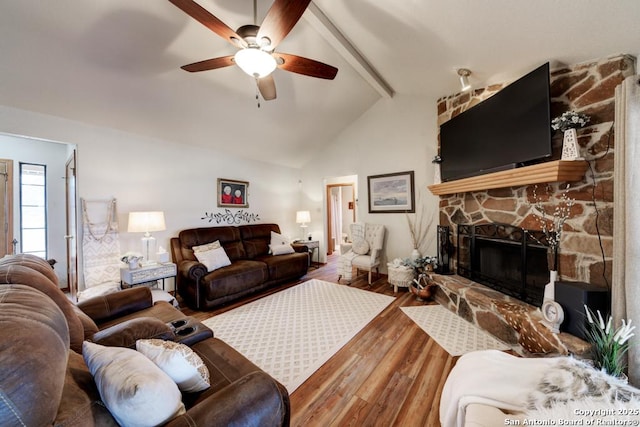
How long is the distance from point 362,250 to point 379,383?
8.66 feet

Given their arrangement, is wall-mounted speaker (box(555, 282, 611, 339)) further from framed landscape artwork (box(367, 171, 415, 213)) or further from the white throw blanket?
framed landscape artwork (box(367, 171, 415, 213))

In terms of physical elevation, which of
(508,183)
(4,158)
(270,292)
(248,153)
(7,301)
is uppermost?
(248,153)

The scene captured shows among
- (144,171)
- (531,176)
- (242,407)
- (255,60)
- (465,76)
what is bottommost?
(242,407)

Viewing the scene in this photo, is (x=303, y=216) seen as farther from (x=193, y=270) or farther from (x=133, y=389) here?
(x=133, y=389)

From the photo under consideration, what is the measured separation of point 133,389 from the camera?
729 mm

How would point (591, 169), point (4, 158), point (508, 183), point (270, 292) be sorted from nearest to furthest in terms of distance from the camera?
point (591, 169) < point (508, 183) < point (4, 158) < point (270, 292)

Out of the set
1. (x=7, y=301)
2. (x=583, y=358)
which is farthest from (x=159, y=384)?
Result: (x=583, y=358)

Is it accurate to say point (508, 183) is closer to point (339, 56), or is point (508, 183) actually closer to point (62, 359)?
point (339, 56)

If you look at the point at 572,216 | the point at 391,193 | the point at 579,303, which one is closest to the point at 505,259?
the point at 572,216

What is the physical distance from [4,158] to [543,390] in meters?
5.86

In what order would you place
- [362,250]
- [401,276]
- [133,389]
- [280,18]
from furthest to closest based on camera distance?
[362,250] < [401,276] < [280,18] < [133,389]

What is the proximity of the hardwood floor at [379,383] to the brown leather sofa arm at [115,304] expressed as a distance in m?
1.46

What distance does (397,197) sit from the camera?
4316 millimetres

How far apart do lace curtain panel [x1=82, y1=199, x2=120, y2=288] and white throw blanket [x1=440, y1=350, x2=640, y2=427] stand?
12.3 ft
